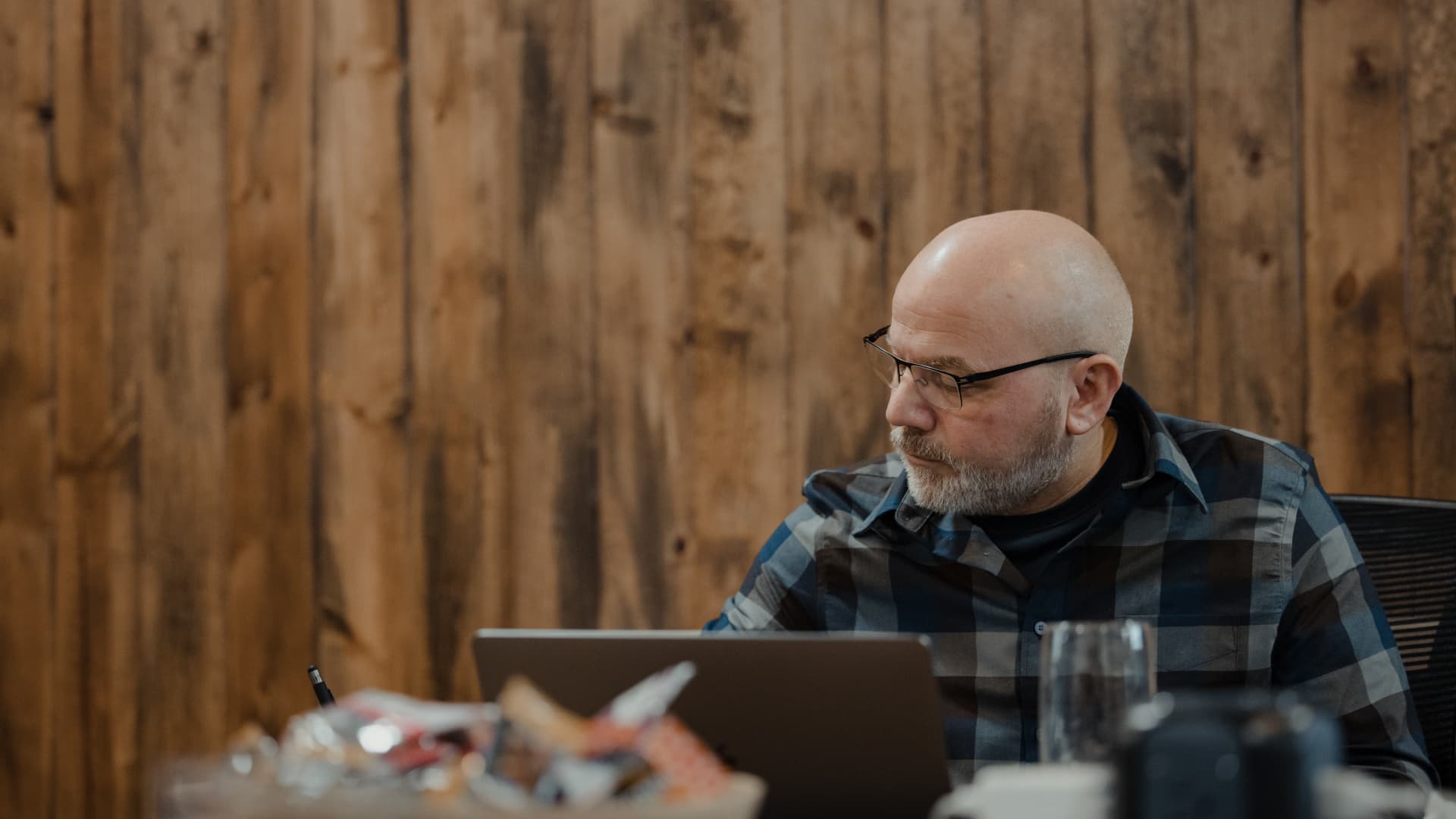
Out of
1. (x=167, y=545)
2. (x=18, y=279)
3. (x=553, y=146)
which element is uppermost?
(x=553, y=146)

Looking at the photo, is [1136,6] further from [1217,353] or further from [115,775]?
[115,775]

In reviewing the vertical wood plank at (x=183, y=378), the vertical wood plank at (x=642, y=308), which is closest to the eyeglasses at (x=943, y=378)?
the vertical wood plank at (x=642, y=308)

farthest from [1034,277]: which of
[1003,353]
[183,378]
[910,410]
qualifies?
[183,378]

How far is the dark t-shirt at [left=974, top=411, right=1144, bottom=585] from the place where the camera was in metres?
1.43

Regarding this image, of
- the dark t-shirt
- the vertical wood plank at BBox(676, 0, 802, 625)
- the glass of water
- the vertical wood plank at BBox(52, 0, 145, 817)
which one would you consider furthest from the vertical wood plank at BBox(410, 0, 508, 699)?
the glass of water

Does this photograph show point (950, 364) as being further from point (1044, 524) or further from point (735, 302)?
point (735, 302)

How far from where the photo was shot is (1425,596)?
1.39 metres

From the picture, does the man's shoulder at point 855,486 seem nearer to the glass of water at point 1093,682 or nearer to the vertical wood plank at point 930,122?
the vertical wood plank at point 930,122

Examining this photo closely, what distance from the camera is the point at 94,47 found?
7.05 feet

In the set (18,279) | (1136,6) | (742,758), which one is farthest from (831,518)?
(18,279)

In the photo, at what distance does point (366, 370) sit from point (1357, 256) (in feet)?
5.03

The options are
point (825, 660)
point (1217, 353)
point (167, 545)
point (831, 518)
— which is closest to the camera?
point (825, 660)

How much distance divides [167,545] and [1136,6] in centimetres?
175

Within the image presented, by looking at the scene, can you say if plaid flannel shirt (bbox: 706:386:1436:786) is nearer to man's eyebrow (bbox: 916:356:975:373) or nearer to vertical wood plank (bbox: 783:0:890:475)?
man's eyebrow (bbox: 916:356:975:373)
